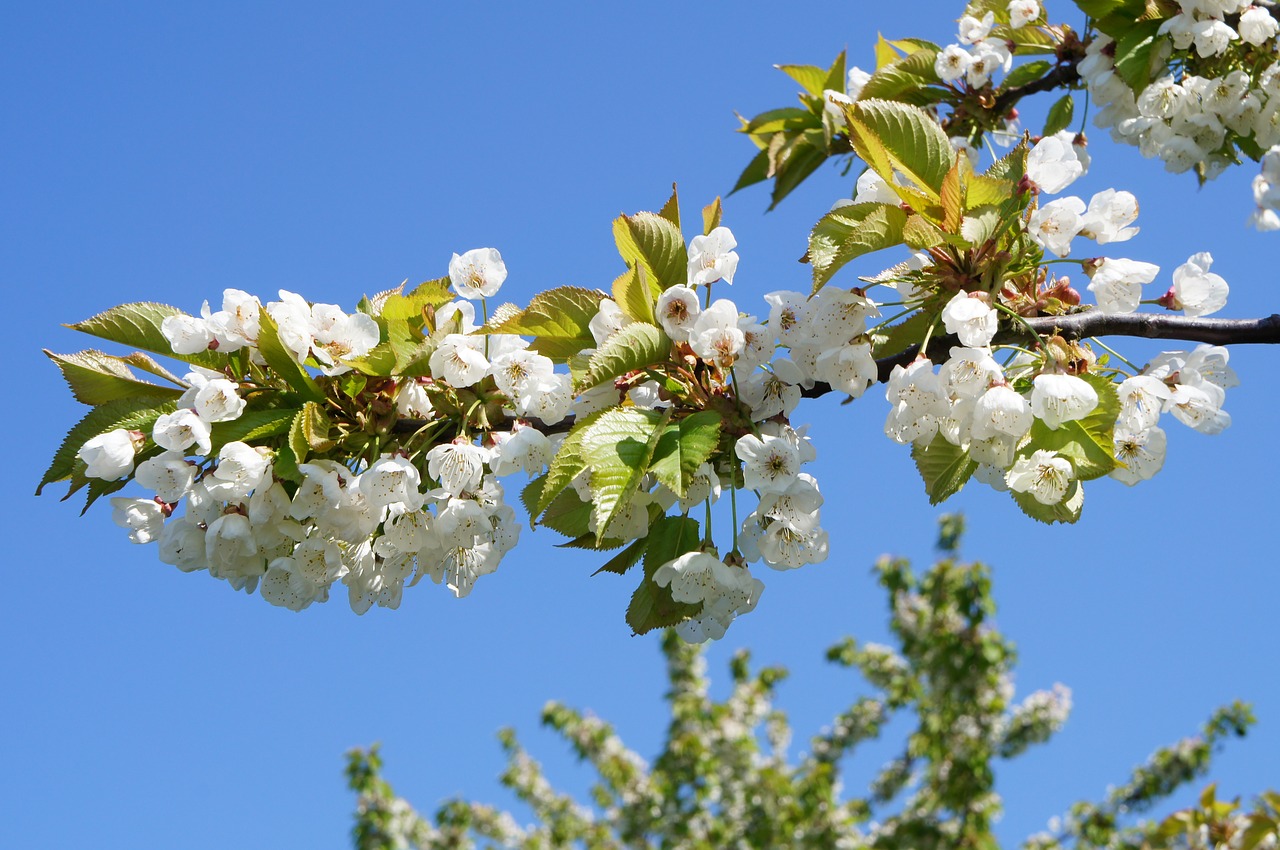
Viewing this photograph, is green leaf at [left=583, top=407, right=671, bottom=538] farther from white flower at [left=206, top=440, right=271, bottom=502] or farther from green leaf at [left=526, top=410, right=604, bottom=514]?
white flower at [left=206, top=440, right=271, bottom=502]

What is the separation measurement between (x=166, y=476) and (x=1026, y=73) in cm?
277

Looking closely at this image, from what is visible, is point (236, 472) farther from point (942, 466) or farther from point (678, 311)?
point (942, 466)

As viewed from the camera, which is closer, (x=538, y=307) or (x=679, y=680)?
(x=538, y=307)

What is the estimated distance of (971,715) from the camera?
414 inches

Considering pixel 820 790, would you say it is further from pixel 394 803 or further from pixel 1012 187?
pixel 1012 187

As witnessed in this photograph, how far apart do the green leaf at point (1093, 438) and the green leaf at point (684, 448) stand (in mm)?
553

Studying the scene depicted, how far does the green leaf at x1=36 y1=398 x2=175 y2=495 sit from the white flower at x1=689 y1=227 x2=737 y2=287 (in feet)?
3.25

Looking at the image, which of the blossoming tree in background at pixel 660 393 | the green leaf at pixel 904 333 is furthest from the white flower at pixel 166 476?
the green leaf at pixel 904 333

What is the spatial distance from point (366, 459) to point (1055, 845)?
10819 mm

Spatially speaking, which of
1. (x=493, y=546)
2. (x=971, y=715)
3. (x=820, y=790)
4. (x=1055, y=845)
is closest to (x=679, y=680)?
(x=820, y=790)

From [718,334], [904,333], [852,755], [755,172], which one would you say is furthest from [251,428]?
[852,755]

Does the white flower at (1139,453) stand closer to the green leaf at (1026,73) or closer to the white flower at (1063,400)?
the white flower at (1063,400)

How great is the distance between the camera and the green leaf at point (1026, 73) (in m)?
3.28

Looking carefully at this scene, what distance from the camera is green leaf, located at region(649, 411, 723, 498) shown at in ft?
5.29
